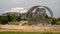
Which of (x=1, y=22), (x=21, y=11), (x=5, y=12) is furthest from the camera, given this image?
(x=5, y=12)

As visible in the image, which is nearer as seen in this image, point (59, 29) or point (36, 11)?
point (59, 29)

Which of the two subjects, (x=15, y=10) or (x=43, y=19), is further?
(x=15, y=10)

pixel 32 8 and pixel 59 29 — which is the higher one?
pixel 32 8

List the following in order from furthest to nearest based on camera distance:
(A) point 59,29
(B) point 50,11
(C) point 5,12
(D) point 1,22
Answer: (C) point 5,12
(D) point 1,22
(B) point 50,11
(A) point 59,29

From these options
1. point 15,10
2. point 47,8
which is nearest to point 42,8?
point 47,8

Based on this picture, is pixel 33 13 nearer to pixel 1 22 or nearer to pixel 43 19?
pixel 43 19

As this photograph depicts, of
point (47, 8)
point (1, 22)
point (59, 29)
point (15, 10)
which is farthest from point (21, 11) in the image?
point (59, 29)

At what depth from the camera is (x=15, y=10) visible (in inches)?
2544

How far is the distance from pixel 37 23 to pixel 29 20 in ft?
5.83

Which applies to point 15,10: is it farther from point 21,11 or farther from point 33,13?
point 33,13

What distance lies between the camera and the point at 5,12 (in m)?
68.0

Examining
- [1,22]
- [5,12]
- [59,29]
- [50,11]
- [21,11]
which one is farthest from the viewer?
[5,12]

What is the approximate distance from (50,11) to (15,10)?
14.4m

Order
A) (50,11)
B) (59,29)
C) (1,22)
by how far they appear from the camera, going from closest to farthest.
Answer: (59,29) < (50,11) < (1,22)
